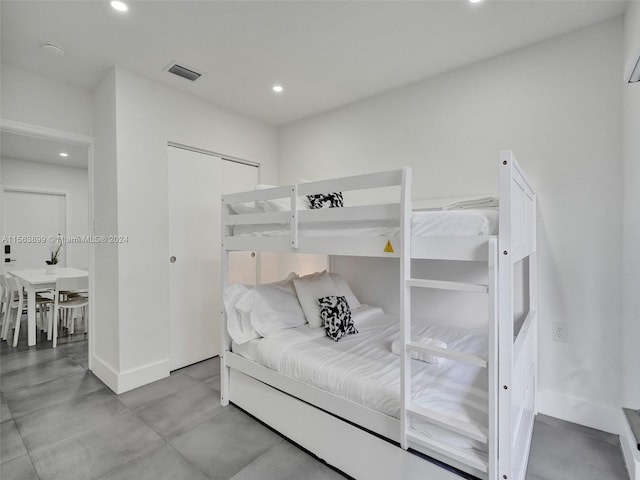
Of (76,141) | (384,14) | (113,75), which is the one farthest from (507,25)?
(76,141)

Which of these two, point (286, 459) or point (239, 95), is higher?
point (239, 95)

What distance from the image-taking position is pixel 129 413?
2232 millimetres

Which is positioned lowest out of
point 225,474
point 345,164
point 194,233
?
point 225,474

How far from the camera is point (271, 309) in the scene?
7.56 ft

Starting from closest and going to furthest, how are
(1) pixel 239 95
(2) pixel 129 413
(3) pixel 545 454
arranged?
(3) pixel 545 454 → (2) pixel 129 413 → (1) pixel 239 95

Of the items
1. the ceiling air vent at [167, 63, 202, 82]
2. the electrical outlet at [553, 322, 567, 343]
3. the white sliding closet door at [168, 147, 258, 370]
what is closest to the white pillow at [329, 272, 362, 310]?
the white sliding closet door at [168, 147, 258, 370]

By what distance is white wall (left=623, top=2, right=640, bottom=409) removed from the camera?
5.67 ft

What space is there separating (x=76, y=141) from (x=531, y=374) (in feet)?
12.9

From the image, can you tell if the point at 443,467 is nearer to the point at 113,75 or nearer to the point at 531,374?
the point at 531,374

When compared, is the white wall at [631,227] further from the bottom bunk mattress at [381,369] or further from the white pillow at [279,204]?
the white pillow at [279,204]

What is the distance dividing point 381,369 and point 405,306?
0.50 metres

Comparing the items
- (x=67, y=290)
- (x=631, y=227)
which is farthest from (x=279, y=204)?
(x=67, y=290)

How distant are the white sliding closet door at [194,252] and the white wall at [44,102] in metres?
0.82

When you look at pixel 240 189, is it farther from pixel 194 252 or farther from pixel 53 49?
pixel 53 49
